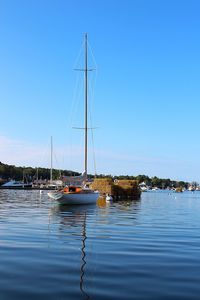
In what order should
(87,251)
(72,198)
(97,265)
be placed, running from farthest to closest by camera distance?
(72,198) < (87,251) < (97,265)

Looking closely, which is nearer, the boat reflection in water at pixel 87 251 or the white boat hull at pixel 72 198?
the boat reflection in water at pixel 87 251

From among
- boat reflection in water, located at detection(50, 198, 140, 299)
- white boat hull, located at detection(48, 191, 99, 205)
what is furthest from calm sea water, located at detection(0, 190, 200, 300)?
white boat hull, located at detection(48, 191, 99, 205)

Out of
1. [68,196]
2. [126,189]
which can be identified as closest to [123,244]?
[68,196]

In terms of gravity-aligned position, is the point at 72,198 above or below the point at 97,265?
above

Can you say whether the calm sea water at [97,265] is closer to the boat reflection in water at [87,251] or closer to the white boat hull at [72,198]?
the boat reflection in water at [87,251]

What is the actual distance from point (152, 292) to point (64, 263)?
4.38 m

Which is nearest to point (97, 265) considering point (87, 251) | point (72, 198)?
point (87, 251)

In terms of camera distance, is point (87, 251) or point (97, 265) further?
point (87, 251)

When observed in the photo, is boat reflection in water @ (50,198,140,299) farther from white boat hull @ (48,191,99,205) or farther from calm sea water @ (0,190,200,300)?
white boat hull @ (48,191,99,205)

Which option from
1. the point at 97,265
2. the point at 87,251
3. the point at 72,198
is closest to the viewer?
the point at 97,265

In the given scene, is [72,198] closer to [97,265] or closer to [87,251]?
[87,251]

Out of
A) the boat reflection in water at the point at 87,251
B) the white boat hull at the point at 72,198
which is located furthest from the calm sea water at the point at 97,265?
the white boat hull at the point at 72,198

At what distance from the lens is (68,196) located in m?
53.6

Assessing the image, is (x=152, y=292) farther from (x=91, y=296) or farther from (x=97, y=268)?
(x=97, y=268)
